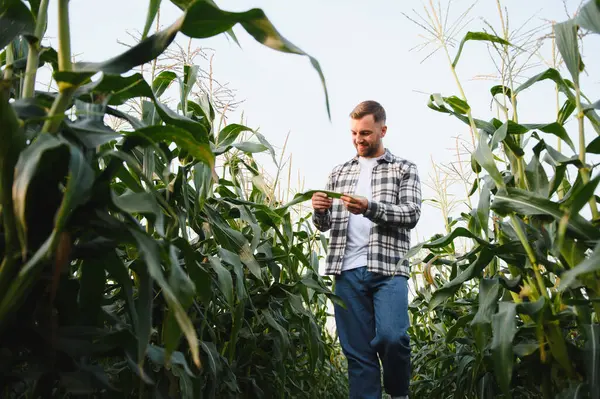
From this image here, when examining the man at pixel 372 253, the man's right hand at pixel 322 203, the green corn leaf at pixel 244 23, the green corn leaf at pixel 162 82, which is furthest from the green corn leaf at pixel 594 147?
the man's right hand at pixel 322 203

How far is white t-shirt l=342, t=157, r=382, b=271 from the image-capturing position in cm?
273

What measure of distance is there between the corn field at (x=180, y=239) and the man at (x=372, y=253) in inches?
9.4

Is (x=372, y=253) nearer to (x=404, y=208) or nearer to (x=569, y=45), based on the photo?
(x=404, y=208)

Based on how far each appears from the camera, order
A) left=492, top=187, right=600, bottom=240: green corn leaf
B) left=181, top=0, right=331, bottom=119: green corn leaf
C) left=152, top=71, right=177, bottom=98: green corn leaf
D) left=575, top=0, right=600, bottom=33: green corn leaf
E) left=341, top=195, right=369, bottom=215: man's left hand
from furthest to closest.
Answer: left=341, top=195, right=369, bottom=215: man's left hand
left=152, top=71, right=177, bottom=98: green corn leaf
left=492, top=187, right=600, bottom=240: green corn leaf
left=575, top=0, right=600, bottom=33: green corn leaf
left=181, top=0, right=331, bottom=119: green corn leaf

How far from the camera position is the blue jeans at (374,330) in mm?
2546

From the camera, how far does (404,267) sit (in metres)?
2.67

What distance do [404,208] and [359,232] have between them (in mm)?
264

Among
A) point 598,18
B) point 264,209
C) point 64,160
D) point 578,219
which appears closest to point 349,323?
point 264,209

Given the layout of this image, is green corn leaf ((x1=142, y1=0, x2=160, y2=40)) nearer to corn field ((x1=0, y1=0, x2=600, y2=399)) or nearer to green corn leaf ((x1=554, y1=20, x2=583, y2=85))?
corn field ((x1=0, y1=0, x2=600, y2=399))

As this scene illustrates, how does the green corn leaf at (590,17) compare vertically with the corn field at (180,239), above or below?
above

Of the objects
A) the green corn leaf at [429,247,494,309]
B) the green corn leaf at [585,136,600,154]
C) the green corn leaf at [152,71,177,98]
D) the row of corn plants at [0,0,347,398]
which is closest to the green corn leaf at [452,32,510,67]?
the green corn leaf at [585,136,600,154]

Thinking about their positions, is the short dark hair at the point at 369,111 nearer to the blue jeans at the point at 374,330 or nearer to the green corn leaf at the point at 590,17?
the blue jeans at the point at 374,330

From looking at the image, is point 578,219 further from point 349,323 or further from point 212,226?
point 349,323

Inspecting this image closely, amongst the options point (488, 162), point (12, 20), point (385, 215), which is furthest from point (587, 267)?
point (385, 215)
